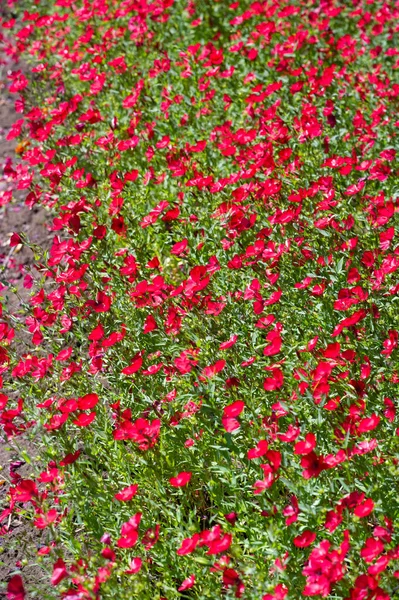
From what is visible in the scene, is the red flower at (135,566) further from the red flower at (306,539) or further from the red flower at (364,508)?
the red flower at (364,508)

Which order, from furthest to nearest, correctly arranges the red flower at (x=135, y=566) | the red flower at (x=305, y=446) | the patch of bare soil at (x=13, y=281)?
the patch of bare soil at (x=13, y=281) < the red flower at (x=135, y=566) < the red flower at (x=305, y=446)

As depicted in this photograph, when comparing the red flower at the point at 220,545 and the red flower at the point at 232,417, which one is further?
the red flower at the point at 232,417

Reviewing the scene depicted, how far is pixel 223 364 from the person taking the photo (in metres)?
2.85

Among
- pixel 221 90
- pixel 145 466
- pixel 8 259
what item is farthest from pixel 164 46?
pixel 145 466

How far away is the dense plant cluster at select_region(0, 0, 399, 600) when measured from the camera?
2543 millimetres

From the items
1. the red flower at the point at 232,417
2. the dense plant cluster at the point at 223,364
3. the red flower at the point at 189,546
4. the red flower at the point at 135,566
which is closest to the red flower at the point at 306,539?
the dense plant cluster at the point at 223,364

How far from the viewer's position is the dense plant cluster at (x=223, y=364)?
254cm

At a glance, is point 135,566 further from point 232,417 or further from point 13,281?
point 13,281

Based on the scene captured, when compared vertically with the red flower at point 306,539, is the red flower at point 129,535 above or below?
above

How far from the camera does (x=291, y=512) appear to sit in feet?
7.86

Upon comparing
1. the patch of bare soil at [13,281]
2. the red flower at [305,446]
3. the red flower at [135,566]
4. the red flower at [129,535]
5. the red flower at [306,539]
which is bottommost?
the patch of bare soil at [13,281]

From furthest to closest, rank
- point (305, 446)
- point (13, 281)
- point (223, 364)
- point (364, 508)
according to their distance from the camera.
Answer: point (13, 281) → point (223, 364) → point (305, 446) → point (364, 508)

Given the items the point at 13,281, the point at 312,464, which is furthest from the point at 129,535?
the point at 13,281

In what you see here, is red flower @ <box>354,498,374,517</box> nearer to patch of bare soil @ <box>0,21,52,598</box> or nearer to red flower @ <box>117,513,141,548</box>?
red flower @ <box>117,513,141,548</box>
